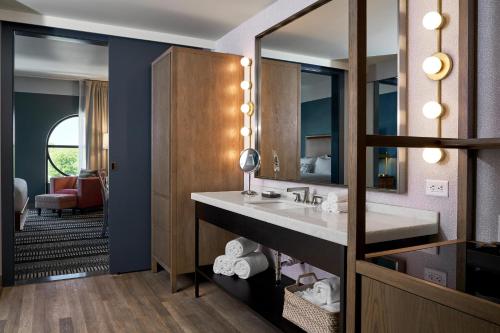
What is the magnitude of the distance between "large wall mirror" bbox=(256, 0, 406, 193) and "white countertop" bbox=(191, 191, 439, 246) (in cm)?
13

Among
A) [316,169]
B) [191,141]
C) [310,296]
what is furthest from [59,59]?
[310,296]

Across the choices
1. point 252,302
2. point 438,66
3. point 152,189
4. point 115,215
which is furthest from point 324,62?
point 115,215

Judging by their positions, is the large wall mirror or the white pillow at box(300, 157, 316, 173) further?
the white pillow at box(300, 157, 316, 173)

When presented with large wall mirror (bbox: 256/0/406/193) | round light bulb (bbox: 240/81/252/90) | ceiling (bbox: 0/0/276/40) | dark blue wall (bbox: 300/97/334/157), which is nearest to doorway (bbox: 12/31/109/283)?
ceiling (bbox: 0/0/276/40)

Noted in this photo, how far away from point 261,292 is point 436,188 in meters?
1.25

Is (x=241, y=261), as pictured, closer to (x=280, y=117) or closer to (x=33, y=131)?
(x=280, y=117)

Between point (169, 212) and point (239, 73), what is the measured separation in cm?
129

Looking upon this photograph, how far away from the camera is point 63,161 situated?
7914mm

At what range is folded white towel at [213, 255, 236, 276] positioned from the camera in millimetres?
2824

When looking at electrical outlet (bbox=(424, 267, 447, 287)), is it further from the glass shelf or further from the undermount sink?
the undermount sink

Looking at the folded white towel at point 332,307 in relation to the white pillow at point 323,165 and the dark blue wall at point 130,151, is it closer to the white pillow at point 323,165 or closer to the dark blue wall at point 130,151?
the white pillow at point 323,165

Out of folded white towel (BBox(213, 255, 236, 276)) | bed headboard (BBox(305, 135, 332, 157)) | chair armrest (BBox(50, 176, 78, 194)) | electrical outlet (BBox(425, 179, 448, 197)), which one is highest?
bed headboard (BBox(305, 135, 332, 157))

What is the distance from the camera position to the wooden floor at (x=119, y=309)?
8.13ft

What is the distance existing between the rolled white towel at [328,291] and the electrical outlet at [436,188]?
0.62 meters
